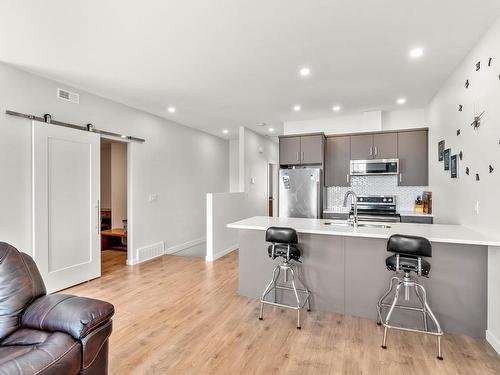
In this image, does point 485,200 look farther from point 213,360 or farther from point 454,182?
point 213,360

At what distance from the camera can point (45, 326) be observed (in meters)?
1.61

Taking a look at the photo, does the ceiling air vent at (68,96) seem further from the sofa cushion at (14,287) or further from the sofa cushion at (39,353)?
the sofa cushion at (39,353)

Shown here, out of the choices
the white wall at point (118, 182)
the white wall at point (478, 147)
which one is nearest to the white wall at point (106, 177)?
the white wall at point (118, 182)

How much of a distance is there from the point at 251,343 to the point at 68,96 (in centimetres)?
379

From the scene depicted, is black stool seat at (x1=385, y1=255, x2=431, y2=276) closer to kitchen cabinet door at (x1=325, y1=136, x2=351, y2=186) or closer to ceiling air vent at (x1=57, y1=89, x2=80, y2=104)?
kitchen cabinet door at (x1=325, y1=136, x2=351, y2=186)

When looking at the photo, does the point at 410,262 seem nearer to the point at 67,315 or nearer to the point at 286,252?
the point at 286,252

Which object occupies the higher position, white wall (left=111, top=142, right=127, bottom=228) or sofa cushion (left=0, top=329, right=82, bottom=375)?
white wall (left=111, top=142, right=127, bottom=228)

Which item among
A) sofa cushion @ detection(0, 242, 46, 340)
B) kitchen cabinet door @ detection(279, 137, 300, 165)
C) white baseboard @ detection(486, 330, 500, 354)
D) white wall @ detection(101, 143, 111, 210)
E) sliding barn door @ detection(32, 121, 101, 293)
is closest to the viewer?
sofa cushion @ detection(0, 242, 46, 340)

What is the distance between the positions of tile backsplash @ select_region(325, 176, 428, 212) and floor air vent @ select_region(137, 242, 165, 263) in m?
3.46

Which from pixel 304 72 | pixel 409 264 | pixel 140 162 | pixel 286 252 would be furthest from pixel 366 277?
pixel 140 162

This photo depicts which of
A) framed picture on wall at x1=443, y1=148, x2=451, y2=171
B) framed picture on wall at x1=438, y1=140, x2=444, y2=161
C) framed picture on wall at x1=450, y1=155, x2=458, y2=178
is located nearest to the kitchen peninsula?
framed picture on wall at x1=450, y1=155, x2=458, y2=178

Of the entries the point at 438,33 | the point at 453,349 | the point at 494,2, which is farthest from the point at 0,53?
the point at 453,349

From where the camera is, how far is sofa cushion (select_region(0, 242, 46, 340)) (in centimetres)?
165

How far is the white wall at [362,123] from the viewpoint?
16.4ft
